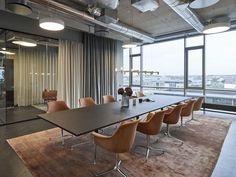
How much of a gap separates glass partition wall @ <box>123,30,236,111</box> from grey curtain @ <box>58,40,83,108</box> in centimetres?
184

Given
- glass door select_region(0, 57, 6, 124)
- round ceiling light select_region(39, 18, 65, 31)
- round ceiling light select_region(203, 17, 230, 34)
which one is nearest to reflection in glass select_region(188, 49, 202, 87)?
round ceiling light select_region(203, 17, 230, 34)

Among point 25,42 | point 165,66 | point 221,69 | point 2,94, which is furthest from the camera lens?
point 165,66

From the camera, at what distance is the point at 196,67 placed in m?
6.57

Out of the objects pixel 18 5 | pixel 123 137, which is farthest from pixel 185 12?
pixel 18 5

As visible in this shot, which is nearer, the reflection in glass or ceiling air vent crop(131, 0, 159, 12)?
ceiling air vent crop(131, 0, 159, 12)

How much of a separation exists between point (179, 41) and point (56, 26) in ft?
17.7

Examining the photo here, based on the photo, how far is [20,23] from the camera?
452 cm

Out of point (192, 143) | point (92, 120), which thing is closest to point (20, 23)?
point (92, 120)

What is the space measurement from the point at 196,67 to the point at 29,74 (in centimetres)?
628

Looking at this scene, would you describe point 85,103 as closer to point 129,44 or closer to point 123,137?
point 129,44

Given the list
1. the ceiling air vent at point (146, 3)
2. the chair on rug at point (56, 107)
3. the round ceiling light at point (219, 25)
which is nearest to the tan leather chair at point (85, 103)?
the chair on rug at point (56, 107)

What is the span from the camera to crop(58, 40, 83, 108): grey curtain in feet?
18.6

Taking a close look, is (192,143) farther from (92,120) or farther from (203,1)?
(203,1)

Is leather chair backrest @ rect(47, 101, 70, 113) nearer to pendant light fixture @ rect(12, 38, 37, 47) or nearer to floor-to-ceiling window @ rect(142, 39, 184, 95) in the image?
pendant light fixture @ rect(12, 38, 37, 47)
